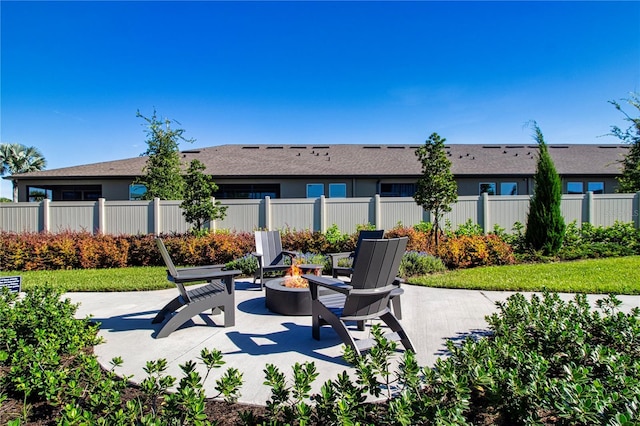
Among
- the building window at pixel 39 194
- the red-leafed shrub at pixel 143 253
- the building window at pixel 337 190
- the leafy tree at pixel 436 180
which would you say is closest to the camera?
the leafy tree at pixel 436 180

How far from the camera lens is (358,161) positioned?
19.1 m

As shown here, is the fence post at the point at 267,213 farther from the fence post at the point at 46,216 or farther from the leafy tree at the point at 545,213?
the leafy tree at the point at 545,213

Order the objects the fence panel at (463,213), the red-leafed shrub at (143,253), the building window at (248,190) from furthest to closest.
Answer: the building window at (248,190)
the fence panel at (463,213)
the red-leafed shrub at (143,253)

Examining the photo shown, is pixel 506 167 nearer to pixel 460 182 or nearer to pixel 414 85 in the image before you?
pixel 460 182

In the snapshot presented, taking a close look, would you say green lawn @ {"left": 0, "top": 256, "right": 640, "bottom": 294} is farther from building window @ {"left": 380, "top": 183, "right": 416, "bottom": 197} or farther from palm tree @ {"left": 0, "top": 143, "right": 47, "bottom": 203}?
palm tree @ {"left": 0, "top": 143, "right": 47, "bottom": 203}

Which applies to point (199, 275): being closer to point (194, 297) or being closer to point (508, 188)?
point (194, 297)

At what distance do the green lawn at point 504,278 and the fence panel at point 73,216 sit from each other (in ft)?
10.4

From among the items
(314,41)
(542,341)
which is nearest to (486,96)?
(314,41)

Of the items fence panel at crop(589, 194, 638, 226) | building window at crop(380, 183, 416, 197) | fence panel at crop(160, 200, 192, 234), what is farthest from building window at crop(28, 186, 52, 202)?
fence panel at crop(589, 194, 638, 226)

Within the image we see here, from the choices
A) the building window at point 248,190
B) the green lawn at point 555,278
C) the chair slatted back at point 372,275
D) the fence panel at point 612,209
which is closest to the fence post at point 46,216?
the building window at point 248,190

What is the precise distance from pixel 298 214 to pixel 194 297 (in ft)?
27.8

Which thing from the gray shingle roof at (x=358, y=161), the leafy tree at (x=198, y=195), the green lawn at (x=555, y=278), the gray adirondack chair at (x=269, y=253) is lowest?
the green lawn at (x=555, y=278)

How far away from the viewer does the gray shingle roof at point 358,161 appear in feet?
56.2

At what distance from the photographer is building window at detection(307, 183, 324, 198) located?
57.0ft
